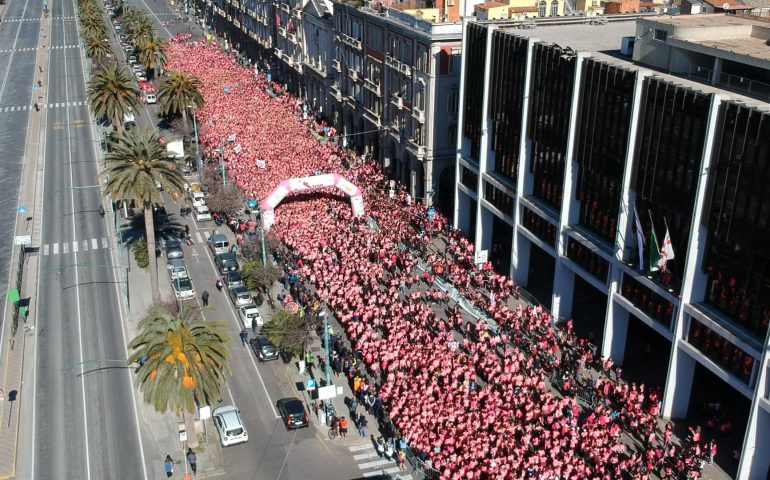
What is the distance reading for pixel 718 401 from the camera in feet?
152

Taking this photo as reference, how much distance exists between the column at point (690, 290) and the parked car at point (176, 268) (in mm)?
36366

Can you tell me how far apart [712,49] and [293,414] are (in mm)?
31237

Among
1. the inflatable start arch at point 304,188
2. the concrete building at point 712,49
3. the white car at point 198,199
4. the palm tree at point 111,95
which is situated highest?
the concrete building at point 712,49

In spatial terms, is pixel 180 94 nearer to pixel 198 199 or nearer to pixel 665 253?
pixel 198 199

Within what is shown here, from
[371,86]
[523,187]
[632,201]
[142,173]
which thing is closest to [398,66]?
[371,86]

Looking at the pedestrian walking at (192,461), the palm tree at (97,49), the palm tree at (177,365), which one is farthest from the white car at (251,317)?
the palm tree at (97,49)

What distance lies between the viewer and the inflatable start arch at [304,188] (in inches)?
2682

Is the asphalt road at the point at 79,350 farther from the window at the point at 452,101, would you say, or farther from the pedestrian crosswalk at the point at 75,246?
the window at the point at 452,101

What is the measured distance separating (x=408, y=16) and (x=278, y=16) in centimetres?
5430

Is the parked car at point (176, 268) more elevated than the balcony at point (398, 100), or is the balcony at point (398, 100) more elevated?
the balcony at point (398, 100)

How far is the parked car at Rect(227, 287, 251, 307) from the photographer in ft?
191

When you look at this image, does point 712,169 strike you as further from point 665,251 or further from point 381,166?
point 381,166

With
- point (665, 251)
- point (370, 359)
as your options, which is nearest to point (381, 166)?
point (370, 359)

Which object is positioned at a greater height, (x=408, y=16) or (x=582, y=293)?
(x=408, y=16)
